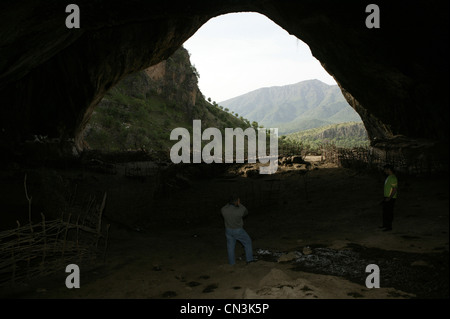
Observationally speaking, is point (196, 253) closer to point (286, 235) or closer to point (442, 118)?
point (286, 235)

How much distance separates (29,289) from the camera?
484cm

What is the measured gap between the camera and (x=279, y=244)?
743 centimetres

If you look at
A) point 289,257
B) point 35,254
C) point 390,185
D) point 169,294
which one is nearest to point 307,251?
point 289,257

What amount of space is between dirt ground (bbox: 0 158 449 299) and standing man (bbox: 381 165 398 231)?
0.28 meters

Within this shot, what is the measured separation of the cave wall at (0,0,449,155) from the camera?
7055 millimetres

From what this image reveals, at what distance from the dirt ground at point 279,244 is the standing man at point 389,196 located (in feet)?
0.93

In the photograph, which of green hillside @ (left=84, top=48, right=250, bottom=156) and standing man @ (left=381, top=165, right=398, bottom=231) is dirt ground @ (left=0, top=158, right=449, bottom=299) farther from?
green hillside @ (left=84, top=48, right=250, bottom=156)

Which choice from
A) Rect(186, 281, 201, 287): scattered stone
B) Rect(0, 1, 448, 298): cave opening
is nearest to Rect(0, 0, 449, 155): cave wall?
Rect(0, 1, 448, 298): cave opening

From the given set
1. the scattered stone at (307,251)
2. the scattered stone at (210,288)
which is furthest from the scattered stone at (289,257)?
the scattered stone at (210,288)

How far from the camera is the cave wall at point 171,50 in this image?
23.1 ft

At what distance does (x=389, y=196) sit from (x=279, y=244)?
2701 millimetres

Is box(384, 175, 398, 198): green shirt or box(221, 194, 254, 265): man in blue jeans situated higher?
box(384, 175, 398, 198): green shirt

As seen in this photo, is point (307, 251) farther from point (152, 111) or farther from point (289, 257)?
point (152, 111)
